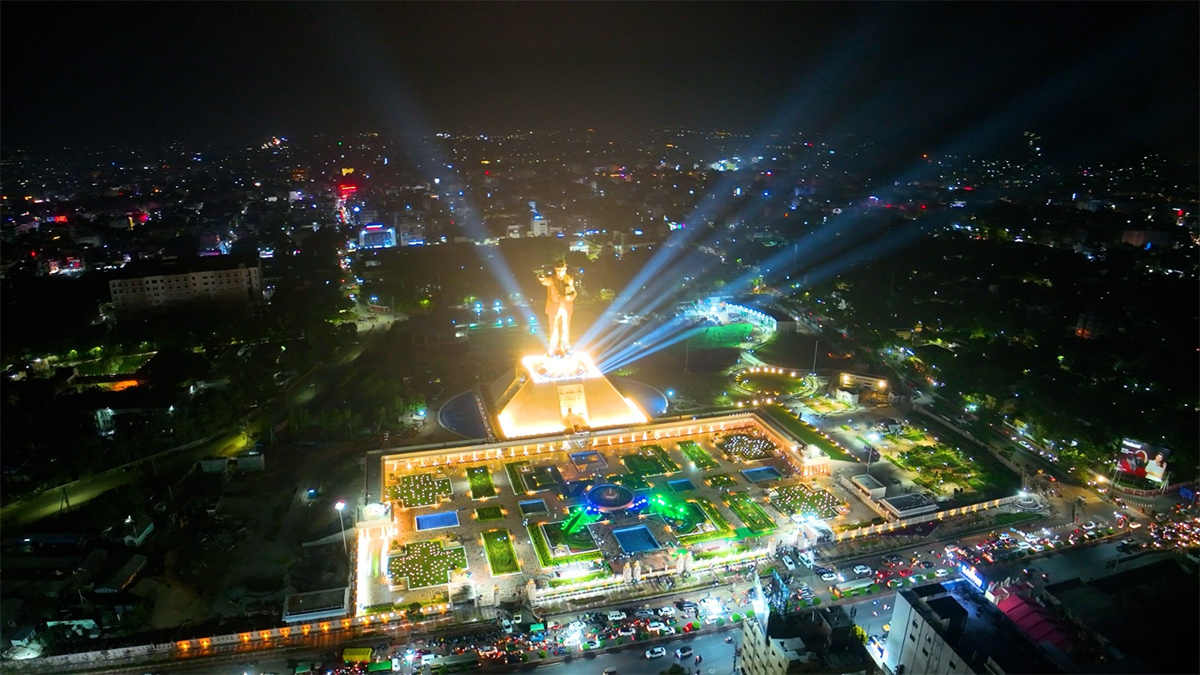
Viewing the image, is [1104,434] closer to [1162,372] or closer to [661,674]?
[1162,372]

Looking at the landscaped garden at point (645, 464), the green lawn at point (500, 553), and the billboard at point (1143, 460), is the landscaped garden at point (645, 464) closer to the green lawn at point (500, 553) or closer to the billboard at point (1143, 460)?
the green lawn at point (500, 553)

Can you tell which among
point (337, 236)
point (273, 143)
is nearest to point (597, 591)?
point (337, 236)

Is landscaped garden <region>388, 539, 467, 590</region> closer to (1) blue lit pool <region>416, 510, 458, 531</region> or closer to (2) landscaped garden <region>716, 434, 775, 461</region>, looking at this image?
(1) blue lit pool <region>416, 510, 458, 531</region>

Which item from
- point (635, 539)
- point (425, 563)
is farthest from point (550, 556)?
point (425, 563)

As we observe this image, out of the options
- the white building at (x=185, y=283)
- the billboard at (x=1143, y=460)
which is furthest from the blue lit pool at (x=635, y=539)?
the white building at (x=185, y=283)

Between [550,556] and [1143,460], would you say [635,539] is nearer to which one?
[550,556]
